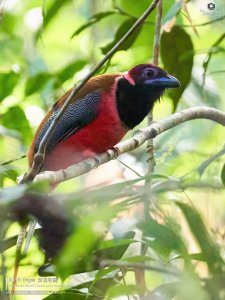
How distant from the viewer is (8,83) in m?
2.65

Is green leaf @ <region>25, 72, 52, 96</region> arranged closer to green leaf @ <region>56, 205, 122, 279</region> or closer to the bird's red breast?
the bird's red breast

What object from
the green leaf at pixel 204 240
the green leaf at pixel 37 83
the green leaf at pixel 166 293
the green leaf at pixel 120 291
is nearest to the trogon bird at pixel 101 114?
the green leaf at pixel 37 83

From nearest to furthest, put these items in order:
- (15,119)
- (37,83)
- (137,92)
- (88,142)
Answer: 1. (15,119)
2. (37,83)
3. (88,142)
4. (137,92)

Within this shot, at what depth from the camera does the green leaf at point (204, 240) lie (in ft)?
4.05

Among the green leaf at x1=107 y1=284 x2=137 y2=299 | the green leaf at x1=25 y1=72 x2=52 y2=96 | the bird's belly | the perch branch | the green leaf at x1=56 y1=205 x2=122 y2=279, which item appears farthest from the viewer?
the bird's belly

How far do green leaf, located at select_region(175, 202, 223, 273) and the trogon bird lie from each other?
159 cm

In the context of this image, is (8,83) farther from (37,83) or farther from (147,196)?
(147,196)

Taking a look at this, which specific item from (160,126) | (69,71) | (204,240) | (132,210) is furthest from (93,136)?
(204,240)

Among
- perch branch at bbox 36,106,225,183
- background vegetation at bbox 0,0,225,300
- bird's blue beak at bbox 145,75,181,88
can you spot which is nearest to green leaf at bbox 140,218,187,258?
background vegetation at bbox 0,0,225,300

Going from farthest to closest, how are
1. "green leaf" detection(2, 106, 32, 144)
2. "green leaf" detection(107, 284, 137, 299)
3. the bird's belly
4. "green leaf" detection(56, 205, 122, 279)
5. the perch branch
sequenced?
the bird's belly < "green leaf" detection(2, 106, 32, 144) < the perch branch < "green leaf" detection(107, 284, 137, 299) < "green leaf" detection(56, 205, 122, 279)

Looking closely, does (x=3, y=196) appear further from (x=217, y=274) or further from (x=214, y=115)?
(x=214, y=115)

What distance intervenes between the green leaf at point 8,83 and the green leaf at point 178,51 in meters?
0.54

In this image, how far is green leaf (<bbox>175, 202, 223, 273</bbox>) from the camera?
1.23m

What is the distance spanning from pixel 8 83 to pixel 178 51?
61 centimetres
